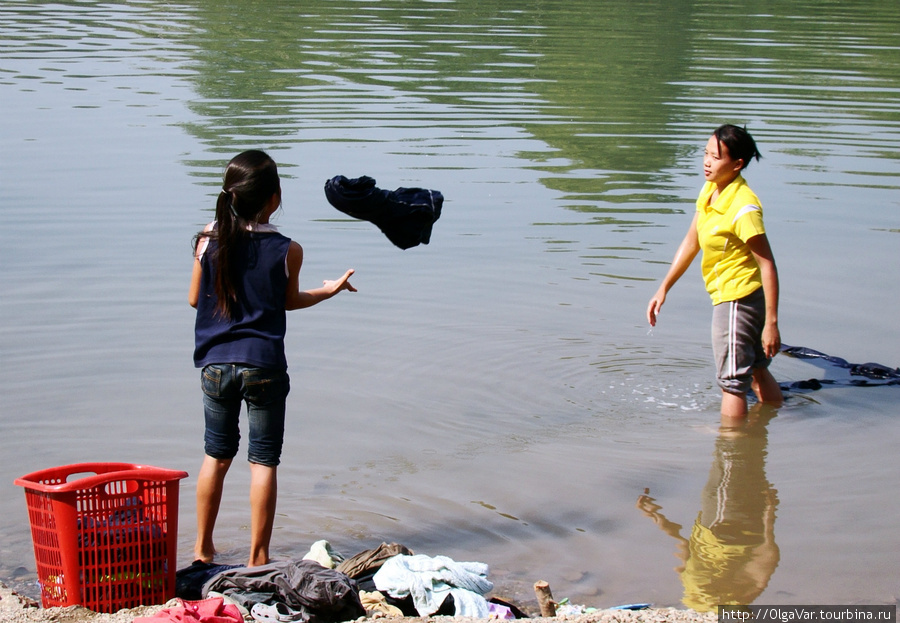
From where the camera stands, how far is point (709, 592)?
15.7ft

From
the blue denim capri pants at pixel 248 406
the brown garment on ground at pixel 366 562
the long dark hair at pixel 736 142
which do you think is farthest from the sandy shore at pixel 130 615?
the long dark hair at pixel 736 142

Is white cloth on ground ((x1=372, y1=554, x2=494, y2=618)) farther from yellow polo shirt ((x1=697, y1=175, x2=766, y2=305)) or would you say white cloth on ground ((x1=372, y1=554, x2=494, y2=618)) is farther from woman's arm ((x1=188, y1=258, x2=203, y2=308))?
yellow polo shirt ((x1=697, y1=175, x2=766, y2=305))

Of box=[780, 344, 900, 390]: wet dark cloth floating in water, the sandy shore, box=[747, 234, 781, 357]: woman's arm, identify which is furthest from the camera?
box=[780, 344, 900, 390]: wet dark cloth floating in water

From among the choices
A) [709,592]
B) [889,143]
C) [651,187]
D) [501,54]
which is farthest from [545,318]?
[501,54]

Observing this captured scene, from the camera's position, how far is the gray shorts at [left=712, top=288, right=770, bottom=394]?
20.8ft

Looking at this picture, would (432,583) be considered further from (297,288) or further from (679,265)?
(679,265)

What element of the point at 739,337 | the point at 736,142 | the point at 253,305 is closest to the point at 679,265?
the point at 739,337

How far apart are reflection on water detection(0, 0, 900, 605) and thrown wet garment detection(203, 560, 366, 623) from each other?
2.69 feet

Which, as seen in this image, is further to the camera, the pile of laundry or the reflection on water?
the reflection on water

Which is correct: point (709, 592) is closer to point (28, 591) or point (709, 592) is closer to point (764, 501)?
point (764, 501)

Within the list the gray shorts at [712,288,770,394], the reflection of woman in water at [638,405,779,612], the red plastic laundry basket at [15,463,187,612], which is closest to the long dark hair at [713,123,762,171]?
the gray shorts at [712,288,770,394]

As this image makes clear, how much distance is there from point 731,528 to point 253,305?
2704 mm

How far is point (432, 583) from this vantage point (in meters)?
4.28

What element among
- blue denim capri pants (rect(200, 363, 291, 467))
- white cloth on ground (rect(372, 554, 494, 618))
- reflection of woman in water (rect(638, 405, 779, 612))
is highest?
blue denim capri pants (rect(200, 363, 291, 467))
